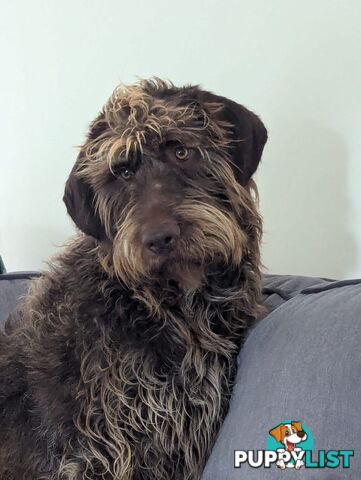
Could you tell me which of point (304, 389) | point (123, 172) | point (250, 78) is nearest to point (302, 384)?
Answer: point (304, 389)

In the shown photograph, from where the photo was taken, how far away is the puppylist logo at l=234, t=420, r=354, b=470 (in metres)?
1.15

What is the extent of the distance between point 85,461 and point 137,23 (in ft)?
6.04

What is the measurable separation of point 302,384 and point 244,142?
0.61m

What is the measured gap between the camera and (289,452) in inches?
47.4

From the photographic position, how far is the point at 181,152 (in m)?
1.42

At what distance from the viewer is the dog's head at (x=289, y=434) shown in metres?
1.20

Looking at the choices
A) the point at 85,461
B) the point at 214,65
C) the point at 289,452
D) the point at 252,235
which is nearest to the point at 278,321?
the point at 252,235

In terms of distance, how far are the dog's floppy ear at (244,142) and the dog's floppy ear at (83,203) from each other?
359mm

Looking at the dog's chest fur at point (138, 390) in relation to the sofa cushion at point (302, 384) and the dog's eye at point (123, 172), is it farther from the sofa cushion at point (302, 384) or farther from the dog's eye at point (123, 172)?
the dog's eye at point (123, 172)

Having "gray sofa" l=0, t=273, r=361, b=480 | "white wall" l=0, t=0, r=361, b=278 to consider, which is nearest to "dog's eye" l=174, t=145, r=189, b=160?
"gray sofa" l=0, t=273, r=361, b=480

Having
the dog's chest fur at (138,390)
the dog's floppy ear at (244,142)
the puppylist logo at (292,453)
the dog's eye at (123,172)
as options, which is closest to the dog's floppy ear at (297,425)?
the puppylist logo at (292,453)

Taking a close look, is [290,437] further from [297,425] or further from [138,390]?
[138,390]

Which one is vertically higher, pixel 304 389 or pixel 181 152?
pixel 181 152

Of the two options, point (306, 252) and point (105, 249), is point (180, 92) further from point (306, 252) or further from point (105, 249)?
point (306, 252)
